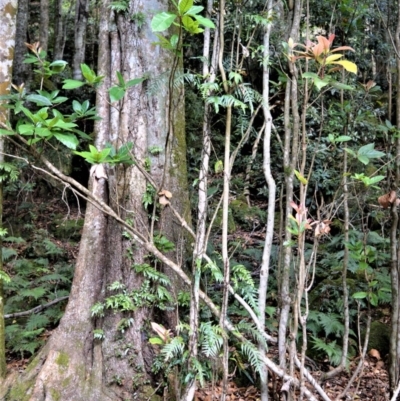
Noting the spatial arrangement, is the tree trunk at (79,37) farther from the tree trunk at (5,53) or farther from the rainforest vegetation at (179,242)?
the tree trunk at (5,53)

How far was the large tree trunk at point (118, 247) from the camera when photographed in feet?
9.55

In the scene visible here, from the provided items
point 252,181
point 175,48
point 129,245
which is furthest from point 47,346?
point 252,181

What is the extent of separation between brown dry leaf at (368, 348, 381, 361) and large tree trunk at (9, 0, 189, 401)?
2.25 meters

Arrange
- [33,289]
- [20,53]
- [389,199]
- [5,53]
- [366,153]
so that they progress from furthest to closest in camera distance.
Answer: [20,53], [33,289], [5,53], [389,199], [366,153]

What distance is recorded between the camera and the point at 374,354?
155 inches

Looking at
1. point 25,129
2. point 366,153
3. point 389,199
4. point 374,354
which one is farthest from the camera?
point 374,354

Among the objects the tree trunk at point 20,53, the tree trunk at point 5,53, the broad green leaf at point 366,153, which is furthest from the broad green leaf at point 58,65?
the tree trunk at point 20,53

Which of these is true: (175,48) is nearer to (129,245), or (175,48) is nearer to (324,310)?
(129,245)

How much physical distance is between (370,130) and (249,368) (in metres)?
4.73

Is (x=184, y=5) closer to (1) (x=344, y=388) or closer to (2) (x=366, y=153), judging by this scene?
(2) (x=366, y=153)

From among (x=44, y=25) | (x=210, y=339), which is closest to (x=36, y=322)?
(x=210, y=339)

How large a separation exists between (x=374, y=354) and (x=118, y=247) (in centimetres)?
269

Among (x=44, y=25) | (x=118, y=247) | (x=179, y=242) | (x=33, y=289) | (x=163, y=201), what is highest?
(x=44, y=25)

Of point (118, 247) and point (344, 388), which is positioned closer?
point (118, 247)
